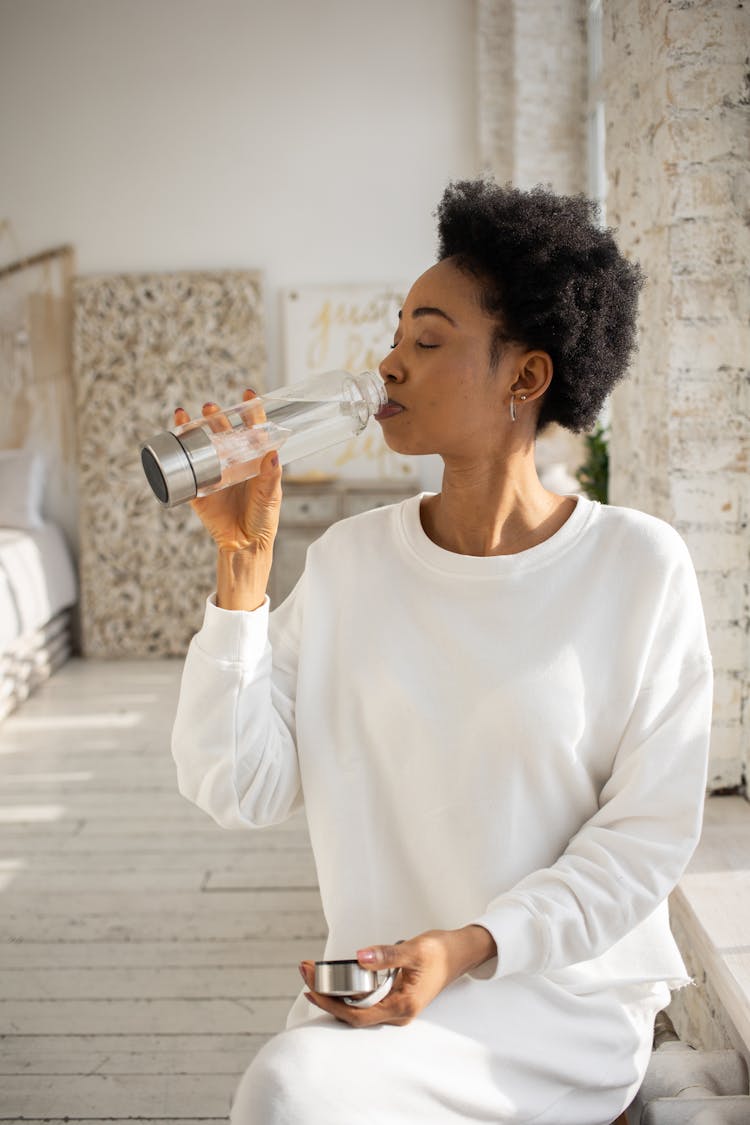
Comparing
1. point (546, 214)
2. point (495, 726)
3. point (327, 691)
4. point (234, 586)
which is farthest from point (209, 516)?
point (546, 214)

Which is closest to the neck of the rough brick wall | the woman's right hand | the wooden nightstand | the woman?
the woman

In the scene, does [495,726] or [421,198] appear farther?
[421,198]

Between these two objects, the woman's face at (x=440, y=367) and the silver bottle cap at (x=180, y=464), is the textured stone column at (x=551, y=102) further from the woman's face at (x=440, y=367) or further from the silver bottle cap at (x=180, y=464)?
the silver bottle cap at (x=180, y=464)

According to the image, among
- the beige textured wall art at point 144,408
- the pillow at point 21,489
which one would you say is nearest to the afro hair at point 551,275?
the beige textured wall art at point 144,408

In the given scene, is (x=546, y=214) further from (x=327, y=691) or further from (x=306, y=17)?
(x=306, y=17)

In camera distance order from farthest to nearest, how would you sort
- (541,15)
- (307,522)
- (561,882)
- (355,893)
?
1. (307,522)
2. (541,15)
3. (355,893)
4. (561,882)

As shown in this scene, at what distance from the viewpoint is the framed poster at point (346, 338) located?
567 centimetres

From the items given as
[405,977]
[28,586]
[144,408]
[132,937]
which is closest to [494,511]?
[405,977]

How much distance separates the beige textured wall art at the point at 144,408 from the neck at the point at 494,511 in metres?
4.25

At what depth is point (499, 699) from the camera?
1.25 m

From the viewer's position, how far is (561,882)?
117 cm

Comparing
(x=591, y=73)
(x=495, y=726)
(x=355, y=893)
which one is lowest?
(x=355, y=893)

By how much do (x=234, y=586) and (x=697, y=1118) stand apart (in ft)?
2.57

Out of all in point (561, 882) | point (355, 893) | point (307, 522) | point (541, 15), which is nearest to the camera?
point (561, 882)
